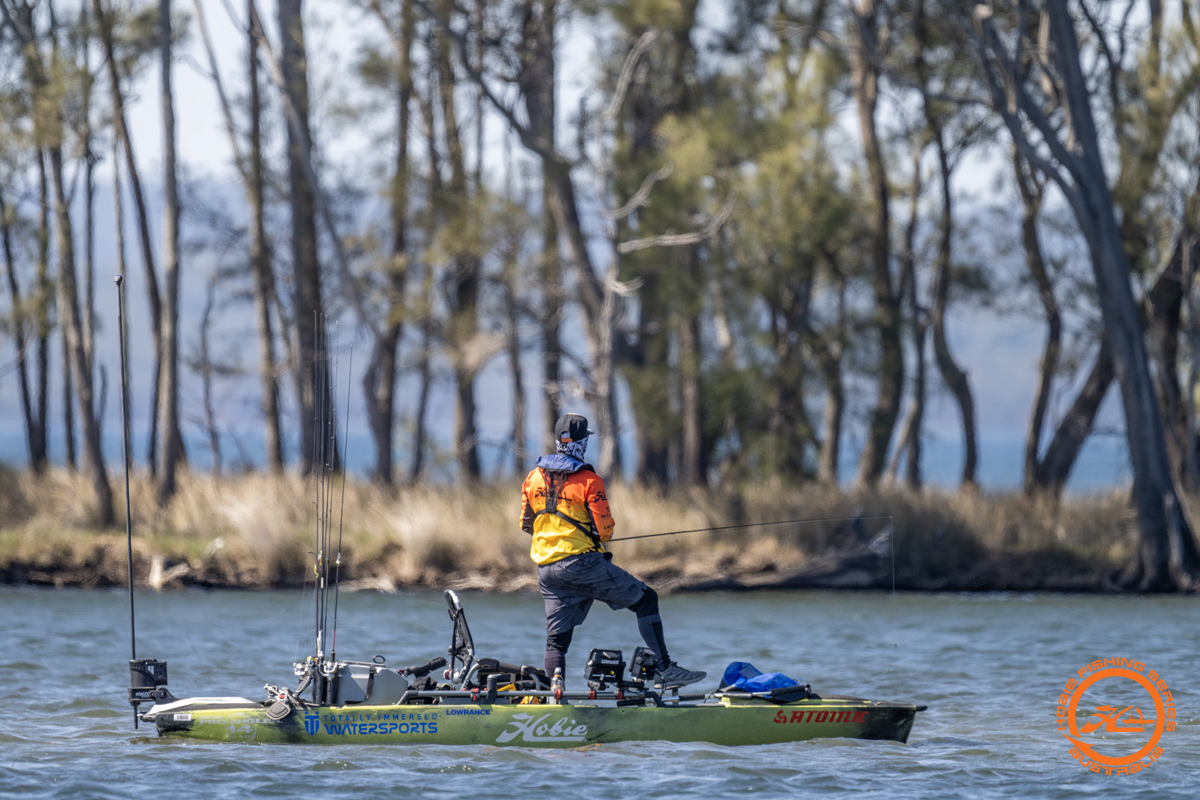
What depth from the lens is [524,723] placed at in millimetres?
10250

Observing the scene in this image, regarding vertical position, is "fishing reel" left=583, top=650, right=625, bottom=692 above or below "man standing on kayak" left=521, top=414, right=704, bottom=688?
below

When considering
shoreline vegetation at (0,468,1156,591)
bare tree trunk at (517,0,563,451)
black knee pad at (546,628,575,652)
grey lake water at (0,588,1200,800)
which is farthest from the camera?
bare tree trunk at (517,0,563,451)

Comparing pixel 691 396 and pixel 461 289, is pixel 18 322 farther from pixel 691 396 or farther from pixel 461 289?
pixel 691 396

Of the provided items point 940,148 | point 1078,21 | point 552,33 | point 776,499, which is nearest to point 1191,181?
point 1078,21

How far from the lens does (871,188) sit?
1003 inches

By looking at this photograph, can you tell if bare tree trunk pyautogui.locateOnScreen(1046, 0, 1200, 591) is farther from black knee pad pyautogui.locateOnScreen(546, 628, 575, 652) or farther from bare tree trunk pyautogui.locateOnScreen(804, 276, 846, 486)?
black knee pad pyautogui.locateOnScreen(546, 628, 575, 652)

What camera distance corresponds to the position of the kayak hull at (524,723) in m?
10.2

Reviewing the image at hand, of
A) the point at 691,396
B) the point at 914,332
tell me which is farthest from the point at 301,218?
the point at 914,332

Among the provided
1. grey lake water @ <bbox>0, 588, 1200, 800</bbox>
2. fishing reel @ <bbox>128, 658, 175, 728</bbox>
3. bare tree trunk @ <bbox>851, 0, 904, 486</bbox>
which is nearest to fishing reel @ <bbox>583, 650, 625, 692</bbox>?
grey lake water @ <bbox>0, 588, 1200, 800</bbox>

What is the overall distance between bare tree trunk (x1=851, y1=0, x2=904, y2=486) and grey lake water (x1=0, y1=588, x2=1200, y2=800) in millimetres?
5251

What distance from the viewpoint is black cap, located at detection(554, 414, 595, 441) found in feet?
33.9

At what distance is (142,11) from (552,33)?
832 centimetres

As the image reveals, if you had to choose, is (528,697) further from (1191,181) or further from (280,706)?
(1191,181)

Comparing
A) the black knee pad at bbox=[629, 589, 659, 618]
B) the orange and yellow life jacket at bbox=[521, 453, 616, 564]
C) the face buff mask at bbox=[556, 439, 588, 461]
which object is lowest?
the black knee pad at bbox=[629, 589, 659, 618]
